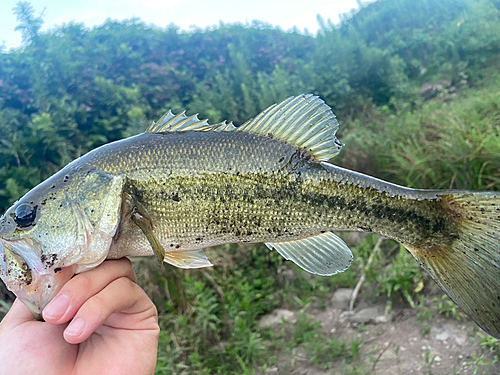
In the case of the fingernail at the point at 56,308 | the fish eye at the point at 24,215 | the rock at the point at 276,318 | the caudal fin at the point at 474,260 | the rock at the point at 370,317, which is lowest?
the rock at the point at 276,318

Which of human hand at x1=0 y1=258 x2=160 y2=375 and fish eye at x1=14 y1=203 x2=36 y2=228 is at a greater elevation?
fish eye at x1=14 y1=203 x2=36 y2=228

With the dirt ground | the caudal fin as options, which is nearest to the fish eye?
the caudal fin

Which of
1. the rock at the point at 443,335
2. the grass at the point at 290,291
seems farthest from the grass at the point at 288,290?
the rock at the point at 443,335

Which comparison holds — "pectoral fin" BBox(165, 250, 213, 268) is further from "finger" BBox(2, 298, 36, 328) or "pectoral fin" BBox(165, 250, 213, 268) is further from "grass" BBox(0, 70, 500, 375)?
"grass" BBox(0, 70, 500, 375)

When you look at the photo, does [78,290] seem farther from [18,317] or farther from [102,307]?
[18,317]

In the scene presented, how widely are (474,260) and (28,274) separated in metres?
1.64

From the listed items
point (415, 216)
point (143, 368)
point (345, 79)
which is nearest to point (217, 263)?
point (143, 368)

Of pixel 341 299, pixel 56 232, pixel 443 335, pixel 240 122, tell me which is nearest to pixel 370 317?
pixel 341 299

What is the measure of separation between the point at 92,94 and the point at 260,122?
14.3 ft

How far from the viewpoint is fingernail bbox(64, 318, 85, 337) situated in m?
1.24

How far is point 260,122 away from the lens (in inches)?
58.9

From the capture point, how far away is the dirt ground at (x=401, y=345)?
292cm

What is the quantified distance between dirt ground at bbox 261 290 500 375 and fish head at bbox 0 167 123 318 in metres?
2.41

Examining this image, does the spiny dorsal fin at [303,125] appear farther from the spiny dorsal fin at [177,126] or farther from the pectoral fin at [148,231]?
the pectoral fin at [148,231]
